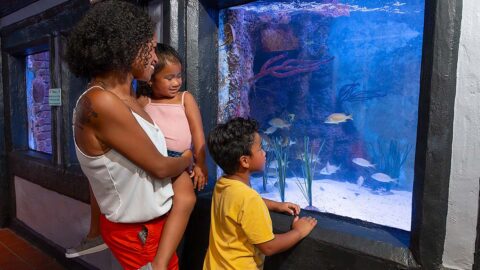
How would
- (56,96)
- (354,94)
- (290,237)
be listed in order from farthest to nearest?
(56,96)
(354,94)
(290,237)

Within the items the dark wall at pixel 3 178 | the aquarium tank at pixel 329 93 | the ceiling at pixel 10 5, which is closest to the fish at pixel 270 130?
the aquarium tank at pixel 329 93

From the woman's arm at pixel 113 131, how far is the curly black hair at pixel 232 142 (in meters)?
0.28

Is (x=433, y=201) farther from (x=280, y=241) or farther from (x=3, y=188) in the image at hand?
(x=3, y=188)

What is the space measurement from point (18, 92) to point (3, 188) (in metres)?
1.53

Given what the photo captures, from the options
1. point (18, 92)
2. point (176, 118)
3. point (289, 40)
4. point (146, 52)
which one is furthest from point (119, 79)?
point (18, 92)

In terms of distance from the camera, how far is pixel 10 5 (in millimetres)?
4801

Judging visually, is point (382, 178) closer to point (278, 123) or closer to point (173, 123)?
point (278, 123)

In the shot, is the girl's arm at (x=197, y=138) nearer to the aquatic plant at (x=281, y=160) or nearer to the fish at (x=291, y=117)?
the aquatic plant at (x=281, y=160)

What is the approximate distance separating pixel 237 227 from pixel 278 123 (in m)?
1.59

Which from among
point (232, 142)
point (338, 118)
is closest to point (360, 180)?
point (338, 118)

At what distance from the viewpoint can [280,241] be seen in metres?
1.61

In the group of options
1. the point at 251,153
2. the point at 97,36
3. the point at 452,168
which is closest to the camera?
the point at 452,168

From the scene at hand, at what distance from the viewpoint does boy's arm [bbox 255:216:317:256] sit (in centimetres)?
159

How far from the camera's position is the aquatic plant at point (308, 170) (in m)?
2.71
